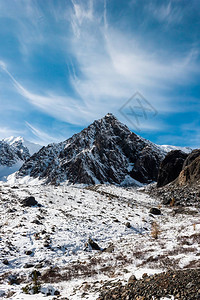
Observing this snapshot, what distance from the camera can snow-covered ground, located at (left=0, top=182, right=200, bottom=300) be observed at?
817 centimetres

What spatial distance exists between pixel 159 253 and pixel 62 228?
9027 mm

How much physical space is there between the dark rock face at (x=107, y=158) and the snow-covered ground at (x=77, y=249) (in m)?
96.1

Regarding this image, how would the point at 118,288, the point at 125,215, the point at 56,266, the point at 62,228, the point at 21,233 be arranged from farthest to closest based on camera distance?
1. the point at 125,215
2. the point at 62,228
3. the point at 21,233
4. the point at 56,266
5. the point at 118,288

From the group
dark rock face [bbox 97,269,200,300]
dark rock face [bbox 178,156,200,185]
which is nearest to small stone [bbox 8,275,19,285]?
dark rock face [bbox 97,269,200,300]

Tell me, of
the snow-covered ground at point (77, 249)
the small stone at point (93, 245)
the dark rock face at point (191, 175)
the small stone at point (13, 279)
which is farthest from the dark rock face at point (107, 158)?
the small stone at point (13, 279)

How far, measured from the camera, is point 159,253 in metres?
10.4

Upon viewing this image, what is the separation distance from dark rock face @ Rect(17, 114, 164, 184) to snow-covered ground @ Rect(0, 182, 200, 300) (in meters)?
96.1

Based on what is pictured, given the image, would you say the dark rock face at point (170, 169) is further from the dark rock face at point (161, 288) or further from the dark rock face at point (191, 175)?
the dark rock face at point (161, 288)

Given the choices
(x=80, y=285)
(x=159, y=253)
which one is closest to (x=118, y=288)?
(x=80, y=285)

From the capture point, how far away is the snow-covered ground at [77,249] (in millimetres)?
8172

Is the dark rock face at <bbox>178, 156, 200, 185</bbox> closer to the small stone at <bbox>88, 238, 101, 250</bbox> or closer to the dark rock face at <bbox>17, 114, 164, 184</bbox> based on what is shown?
the small stone at <bbox>88, 238, 101, 250</bbox>

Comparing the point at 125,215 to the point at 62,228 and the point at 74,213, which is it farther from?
the point at 62,228

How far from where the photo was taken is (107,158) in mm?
130750

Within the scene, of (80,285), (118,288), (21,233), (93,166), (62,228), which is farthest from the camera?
(93,166)
